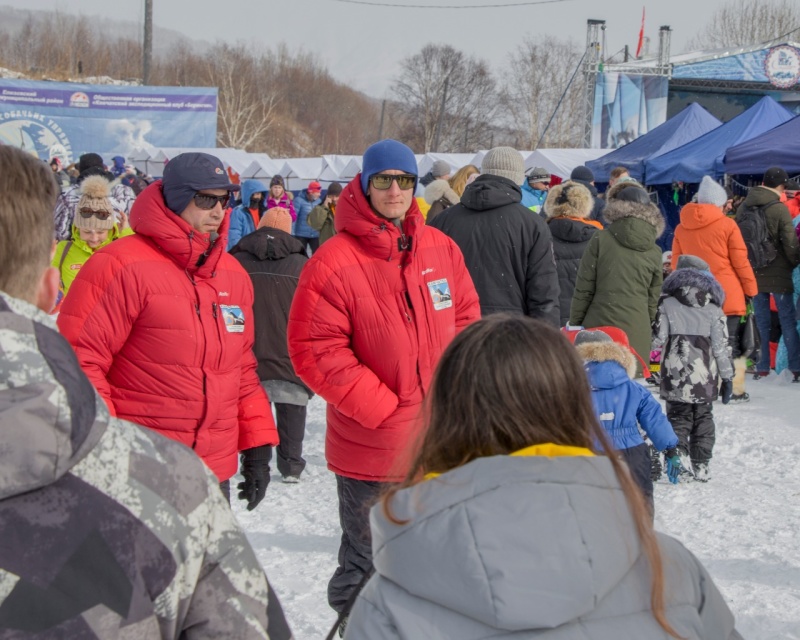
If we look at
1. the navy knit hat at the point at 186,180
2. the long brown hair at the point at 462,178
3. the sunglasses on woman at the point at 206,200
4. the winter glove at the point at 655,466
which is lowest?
the winter glove at the point at 655,466

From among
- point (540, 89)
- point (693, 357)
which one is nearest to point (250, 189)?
point (693, 357)

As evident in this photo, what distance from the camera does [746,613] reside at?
414cm

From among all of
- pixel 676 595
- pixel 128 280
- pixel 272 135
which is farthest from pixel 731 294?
pixel 272 135

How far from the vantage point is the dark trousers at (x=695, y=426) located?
630cm

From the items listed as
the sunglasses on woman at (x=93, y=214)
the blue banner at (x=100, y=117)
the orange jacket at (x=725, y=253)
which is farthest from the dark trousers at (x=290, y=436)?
the blue banner at (x=100, y=117)

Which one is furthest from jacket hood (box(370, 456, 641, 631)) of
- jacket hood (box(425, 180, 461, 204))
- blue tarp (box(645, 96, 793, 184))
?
blue tarp (box(645, 96, 793, 184))

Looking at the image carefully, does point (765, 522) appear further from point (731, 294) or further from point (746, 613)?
point (731, 294)

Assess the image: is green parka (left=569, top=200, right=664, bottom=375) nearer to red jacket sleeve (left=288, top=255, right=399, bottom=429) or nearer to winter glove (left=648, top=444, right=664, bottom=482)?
winter glove (left=648, top=444, right=664, bottom=482)

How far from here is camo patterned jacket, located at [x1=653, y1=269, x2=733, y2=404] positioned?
6297 millimetres

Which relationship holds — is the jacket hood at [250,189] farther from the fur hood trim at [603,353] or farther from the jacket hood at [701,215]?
the fur hood trim at [603,353]

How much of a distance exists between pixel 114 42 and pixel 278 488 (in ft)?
265

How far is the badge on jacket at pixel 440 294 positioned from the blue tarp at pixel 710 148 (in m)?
10.9

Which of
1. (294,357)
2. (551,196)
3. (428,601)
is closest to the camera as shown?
(428,601)

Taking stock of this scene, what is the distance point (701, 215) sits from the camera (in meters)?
8.22
